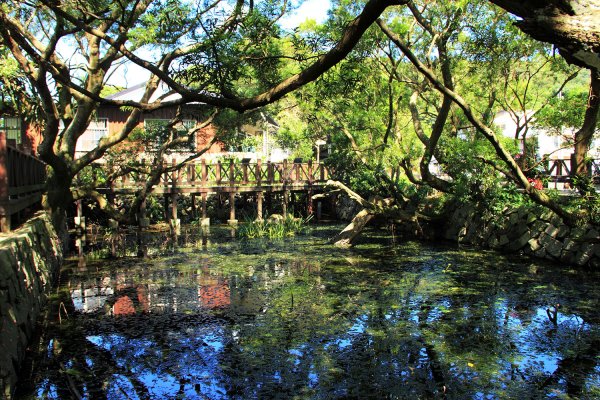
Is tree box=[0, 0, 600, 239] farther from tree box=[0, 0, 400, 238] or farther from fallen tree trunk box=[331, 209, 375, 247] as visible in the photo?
fallen tree trunk box=[331, 209, 375, 247]

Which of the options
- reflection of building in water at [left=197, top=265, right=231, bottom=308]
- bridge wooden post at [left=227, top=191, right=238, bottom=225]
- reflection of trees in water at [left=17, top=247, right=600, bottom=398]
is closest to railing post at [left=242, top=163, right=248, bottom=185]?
bridge wooden post at [left=227, top=191, right=238, bottom=225]

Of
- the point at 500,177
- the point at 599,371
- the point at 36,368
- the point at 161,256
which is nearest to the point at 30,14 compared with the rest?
the point at 161,256

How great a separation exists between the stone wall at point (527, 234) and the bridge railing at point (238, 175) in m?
9.03

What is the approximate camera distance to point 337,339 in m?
6.92

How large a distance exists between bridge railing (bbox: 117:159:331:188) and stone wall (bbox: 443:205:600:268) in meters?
9.03

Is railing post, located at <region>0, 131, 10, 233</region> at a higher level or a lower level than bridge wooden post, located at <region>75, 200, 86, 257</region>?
higher

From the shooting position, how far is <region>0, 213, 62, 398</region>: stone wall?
5.04 metres

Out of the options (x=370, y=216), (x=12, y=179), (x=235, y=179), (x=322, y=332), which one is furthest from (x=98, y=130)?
(x=322, y=332)

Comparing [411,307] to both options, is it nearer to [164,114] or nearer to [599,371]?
[599,371]

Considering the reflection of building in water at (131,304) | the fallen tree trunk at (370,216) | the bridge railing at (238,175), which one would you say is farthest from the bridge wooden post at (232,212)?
the reflection of building in water at (131,304)

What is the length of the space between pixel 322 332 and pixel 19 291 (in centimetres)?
388

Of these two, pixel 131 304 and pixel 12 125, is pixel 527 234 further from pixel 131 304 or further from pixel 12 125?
pixel 12 125

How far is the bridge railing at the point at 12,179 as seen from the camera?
742cm

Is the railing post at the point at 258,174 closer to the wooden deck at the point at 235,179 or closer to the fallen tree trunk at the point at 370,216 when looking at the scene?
the wooden deck at the point at 235,179
